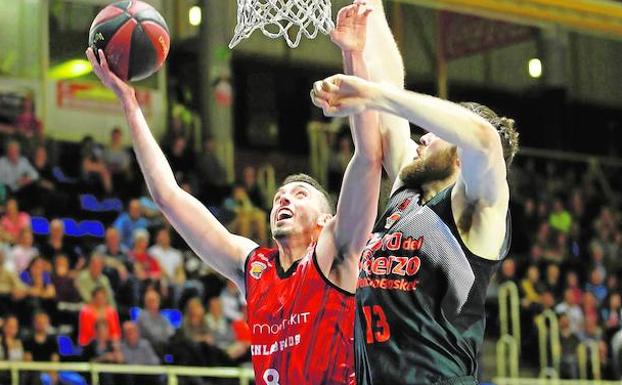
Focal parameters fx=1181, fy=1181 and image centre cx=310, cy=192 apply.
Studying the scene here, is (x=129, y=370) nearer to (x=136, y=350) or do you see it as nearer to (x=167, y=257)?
(x=136, y=350)

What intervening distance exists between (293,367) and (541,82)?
17825 mm

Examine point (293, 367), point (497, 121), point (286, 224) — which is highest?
point (497, 121)

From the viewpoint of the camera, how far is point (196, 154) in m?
15.8

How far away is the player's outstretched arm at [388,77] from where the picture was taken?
4.75 meters

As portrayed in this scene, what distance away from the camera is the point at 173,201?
214 inches

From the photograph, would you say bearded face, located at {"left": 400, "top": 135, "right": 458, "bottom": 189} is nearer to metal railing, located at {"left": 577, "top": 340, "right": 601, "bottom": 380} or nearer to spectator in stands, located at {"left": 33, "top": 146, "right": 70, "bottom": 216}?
spectator in stands, located at {"left": 33, "top": 146, "right": 70, "bottom": 216}

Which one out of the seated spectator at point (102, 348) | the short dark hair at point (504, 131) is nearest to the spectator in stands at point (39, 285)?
the seated spectator at point (102, 348)

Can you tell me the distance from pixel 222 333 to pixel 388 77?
7861mm

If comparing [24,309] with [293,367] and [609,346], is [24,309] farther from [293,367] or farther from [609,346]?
[609,346]

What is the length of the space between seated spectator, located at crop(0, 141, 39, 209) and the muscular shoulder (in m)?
9.70

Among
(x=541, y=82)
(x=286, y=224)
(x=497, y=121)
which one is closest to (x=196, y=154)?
(x=541, y=82)

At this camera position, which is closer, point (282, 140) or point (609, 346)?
point (609, 346)

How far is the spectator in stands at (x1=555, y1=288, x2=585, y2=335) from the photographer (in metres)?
16.1

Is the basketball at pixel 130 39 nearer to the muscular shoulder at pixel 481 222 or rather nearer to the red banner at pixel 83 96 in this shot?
the muscular shoulder at pixel 481 222
